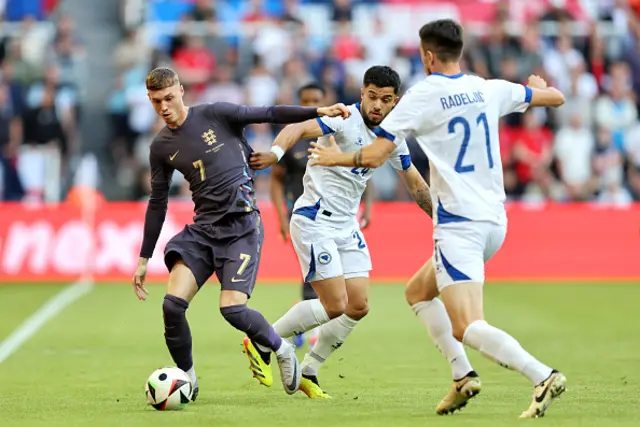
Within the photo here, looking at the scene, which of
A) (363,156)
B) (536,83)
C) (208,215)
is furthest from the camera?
(208,215)

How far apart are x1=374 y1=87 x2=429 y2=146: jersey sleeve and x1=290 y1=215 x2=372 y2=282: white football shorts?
1954mm

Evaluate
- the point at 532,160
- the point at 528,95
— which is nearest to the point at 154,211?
the point at 528,95

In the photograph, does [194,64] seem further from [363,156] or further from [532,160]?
[363,156]

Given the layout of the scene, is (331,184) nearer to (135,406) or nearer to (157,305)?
(135,406)

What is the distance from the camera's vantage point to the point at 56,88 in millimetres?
22297

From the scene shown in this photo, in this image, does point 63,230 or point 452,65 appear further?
point 63,230

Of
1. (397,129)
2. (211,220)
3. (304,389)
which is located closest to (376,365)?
(304,389)

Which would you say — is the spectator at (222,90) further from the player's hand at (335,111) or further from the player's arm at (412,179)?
the player's hand at (335,111)

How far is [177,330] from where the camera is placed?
877 cm

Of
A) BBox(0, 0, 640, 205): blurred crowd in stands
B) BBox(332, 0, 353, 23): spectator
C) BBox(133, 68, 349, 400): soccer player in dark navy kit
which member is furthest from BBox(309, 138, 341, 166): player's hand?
BBox(332, 0, 353, 23): spectator

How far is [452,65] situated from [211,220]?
7.40ft

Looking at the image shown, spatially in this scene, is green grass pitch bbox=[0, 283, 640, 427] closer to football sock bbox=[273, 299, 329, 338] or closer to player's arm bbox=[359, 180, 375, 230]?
football sock bbox=[273, 299, 329, 338]

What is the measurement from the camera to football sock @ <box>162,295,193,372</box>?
28.5 ft

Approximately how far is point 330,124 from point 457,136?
64.4 inches
